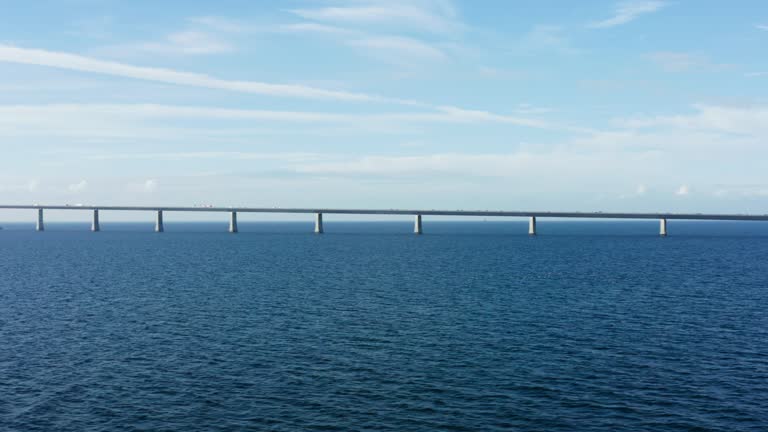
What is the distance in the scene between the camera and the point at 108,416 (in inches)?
1363

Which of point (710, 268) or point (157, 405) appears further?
point (710, 268)

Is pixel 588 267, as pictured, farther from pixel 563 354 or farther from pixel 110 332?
pixel 110 332

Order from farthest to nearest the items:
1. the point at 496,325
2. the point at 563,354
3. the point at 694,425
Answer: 1. the point at 496,325
2. the point at 563,354
3. the point at 694,425

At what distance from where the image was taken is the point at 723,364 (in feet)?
147

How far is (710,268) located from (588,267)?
21.0 metres

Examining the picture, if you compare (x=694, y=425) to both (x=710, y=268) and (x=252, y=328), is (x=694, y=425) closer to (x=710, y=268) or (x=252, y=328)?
(x=252, y=328)

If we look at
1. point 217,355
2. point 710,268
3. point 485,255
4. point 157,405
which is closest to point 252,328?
point 217,355

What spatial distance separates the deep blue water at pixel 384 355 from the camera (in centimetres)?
3478

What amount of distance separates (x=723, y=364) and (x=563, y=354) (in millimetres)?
10708

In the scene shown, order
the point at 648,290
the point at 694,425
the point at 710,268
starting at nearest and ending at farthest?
the point at 694,425 < the point at 648,290 < the point at 710,268

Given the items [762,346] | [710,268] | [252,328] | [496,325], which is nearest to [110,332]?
[252,328]

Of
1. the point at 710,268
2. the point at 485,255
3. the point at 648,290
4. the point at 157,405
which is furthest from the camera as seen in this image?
the point at 485,255

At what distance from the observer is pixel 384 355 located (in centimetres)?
4747

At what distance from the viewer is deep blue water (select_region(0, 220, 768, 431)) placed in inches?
1369
